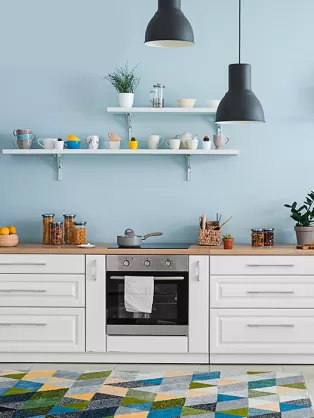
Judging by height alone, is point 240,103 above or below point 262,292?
above

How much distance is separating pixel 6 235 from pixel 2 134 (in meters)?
0.87

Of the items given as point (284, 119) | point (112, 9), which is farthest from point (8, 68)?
point (284, 119)

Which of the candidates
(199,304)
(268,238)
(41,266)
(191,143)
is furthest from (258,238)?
(41,266)

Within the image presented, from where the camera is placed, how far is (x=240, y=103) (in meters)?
3.91

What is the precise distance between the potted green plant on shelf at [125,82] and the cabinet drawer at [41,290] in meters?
1.33

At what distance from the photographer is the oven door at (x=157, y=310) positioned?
485 centimetres

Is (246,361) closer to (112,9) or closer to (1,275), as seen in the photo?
(1,275)

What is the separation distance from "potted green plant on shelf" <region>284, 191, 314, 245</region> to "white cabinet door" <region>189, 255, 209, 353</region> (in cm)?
72

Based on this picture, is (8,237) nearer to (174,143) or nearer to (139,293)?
(139,293)

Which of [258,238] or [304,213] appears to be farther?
[304,213]

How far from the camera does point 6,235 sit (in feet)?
16.5

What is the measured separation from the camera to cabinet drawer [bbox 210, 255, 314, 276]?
15.8 ft

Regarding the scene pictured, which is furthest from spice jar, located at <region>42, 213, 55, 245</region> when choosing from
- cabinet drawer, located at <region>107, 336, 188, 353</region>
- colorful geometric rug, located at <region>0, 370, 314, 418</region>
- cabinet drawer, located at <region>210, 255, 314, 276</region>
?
cabinet drawer, located at <region>210, 255, 314, 276</region>

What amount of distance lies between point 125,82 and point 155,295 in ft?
5.17
